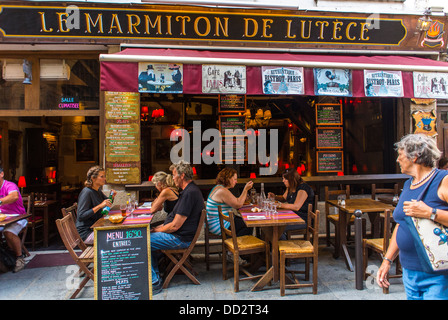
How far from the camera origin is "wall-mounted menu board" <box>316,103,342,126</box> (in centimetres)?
726

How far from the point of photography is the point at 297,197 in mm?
4934

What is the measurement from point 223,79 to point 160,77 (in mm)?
935

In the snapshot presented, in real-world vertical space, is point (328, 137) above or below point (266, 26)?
below

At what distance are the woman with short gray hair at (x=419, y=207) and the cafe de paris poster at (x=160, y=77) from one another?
3146 mm

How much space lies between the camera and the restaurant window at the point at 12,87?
612 cm

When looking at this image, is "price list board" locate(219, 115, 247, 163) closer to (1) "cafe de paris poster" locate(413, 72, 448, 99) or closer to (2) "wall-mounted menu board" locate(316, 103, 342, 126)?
(2) "wall-mounted menu board" locate(316, 103, 342, 126)

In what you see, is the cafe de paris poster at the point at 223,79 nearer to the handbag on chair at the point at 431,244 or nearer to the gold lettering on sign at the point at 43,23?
the handbag on chair at the point at 431,244

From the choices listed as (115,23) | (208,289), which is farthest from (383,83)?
(115,23)

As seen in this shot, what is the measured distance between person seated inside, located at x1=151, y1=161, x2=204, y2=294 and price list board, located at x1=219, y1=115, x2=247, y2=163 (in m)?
2.89

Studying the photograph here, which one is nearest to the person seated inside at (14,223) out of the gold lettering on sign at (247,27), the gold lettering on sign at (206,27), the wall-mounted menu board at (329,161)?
the gold lettering on sign at (206,27)

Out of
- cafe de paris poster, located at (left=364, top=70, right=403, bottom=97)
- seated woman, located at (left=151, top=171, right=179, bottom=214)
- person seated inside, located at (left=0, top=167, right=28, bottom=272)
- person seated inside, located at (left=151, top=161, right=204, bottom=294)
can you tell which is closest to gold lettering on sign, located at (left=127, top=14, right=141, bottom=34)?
seated woman, located at (left=151, top=171, right=179, bottom=214)

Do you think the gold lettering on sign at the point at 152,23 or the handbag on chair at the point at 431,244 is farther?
the gold lettering on sign at the point at 152,23

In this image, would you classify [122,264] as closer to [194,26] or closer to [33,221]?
[33,221]
